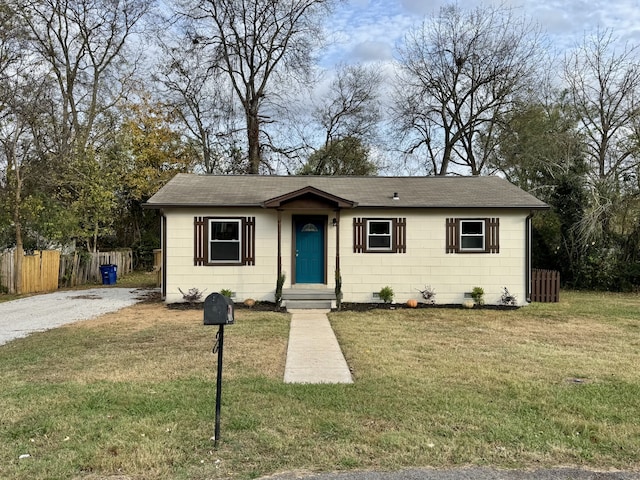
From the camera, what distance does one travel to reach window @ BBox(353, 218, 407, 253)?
12.3 meters

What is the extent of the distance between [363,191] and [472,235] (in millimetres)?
3418

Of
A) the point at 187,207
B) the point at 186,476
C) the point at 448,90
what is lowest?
the point at 186,476

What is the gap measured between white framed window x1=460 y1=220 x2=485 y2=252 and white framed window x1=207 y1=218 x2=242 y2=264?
20.1ft

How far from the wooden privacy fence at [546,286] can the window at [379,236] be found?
4.24 metres

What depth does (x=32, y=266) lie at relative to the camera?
48.6 feet

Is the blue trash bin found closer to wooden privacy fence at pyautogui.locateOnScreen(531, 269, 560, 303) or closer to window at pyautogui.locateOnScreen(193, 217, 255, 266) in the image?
window at pyautogui.locateOnScreen(193, 217, 255, 266)

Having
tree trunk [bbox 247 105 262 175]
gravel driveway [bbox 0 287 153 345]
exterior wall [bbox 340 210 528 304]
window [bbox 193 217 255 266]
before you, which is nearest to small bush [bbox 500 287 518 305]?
exterior wall [bbox 340 210 528 304]

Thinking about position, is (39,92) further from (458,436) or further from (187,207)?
(458,436)

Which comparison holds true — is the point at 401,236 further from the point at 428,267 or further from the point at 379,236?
the point at 428,267

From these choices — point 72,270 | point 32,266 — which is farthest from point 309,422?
point 72,270

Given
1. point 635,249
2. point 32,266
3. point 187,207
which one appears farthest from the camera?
point 635,249

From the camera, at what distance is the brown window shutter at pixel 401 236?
12.3 metres

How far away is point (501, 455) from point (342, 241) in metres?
9.03

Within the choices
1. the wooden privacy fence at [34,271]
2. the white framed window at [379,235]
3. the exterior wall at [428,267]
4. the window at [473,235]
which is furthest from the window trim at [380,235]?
the wooden privacy fence at [34,271]
